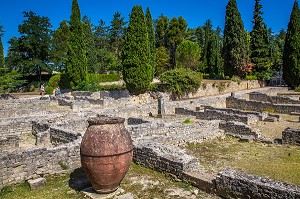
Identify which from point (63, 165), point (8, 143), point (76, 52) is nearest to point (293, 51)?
point (76, 52)

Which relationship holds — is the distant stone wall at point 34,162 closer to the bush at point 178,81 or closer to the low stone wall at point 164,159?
the low stone wall at point 164,159

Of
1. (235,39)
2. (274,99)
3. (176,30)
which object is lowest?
(274,99)

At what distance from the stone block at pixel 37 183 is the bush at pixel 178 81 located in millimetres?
21731

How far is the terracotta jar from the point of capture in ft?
20.5

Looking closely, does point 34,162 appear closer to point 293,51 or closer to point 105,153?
point 105,153

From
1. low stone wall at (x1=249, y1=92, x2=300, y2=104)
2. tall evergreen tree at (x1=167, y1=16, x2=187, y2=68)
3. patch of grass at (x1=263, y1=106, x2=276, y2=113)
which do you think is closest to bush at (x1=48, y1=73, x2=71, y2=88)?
low stone wall at (x1=249, y1=92, x2=300, y2=104)

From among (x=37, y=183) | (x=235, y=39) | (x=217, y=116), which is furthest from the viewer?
(x=235, y=39)

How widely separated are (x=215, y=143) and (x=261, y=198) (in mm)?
6696

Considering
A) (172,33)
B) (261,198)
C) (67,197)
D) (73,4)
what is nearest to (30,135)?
(67,197)

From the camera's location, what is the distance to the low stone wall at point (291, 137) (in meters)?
12.3

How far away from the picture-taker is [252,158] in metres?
10.3

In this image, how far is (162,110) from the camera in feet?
66.1

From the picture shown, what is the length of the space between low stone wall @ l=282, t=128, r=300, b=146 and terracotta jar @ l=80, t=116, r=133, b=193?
8733 mm

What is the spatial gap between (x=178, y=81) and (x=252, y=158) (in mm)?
18971
